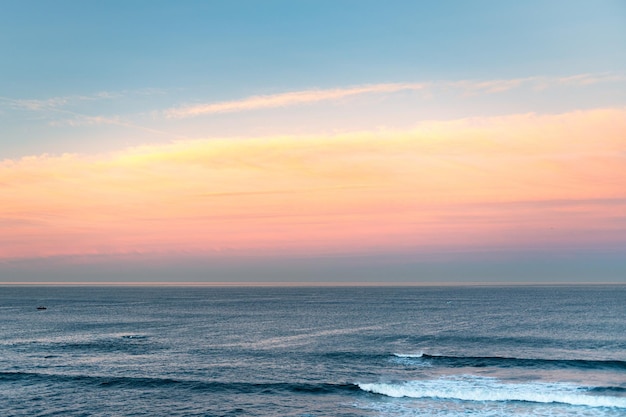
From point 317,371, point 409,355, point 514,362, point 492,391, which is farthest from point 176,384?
point 514,362

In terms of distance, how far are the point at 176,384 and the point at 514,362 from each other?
1470 inches

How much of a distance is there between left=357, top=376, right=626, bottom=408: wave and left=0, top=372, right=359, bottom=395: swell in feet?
13.4

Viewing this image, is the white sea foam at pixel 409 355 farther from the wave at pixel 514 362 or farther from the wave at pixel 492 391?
the wave at pixel 492 391

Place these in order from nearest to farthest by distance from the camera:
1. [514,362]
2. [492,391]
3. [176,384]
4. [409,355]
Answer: [492,391] → [176,384] → [514,362] → [409,355]

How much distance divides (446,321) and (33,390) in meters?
80.7

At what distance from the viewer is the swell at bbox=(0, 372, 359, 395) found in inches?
2020

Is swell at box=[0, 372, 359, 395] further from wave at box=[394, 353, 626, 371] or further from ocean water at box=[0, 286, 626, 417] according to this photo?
wave at box=[394, 353, 626, 371]

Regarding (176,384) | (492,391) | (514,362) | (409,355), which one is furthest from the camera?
(409,355)

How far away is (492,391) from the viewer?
48.6m

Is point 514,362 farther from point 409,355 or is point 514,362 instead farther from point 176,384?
point 176,384

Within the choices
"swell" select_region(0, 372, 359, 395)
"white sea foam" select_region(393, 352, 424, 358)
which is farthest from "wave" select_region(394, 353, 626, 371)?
"swell" select_region(0, 372, 359, 395)

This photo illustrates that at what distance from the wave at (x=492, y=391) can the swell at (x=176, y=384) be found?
161 inches

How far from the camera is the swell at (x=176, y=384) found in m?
51.3

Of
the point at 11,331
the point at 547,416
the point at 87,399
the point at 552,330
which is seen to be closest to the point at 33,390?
the point at 87,399
